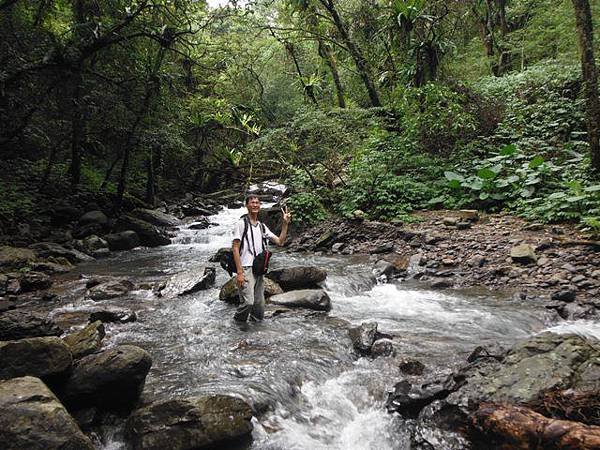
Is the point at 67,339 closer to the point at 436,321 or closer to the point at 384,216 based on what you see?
the point at 436,321

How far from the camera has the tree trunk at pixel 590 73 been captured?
905cm

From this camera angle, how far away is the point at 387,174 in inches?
522

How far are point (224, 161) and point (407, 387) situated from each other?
20275 millimetres

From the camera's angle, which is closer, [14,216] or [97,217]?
[14,216]

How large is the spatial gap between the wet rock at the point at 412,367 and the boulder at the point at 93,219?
1248 cm

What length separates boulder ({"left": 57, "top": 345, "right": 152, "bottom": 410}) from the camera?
3.66m

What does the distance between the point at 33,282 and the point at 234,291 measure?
14.4 feet

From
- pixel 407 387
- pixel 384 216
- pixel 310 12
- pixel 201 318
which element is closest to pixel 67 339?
pixel 201 318

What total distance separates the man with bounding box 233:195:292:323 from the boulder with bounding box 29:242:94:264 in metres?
7.07

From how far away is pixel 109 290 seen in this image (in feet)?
25.5

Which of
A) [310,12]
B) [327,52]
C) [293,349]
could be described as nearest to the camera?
[293,349]

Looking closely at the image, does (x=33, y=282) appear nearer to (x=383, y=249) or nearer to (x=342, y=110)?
(x=383, y=249)

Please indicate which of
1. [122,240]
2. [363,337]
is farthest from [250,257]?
[122,240]

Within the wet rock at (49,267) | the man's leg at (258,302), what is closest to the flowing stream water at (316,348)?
the man's leg at (258,302)
